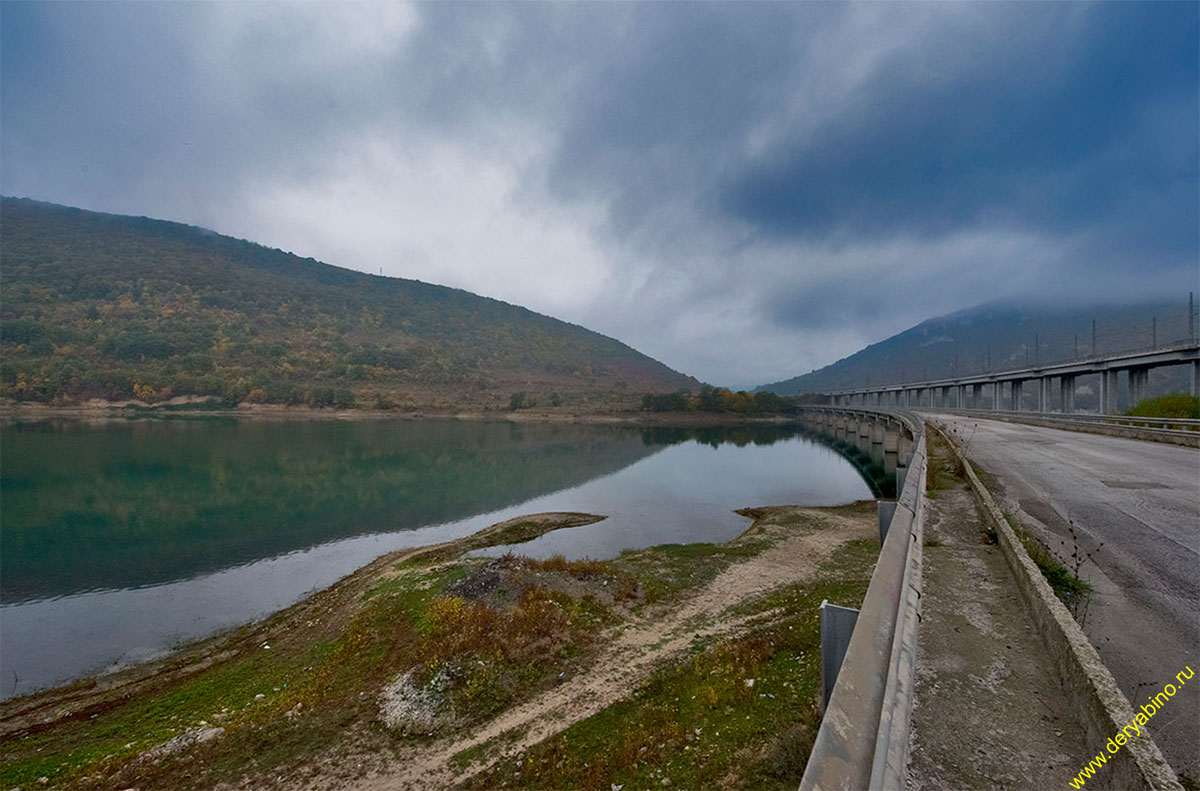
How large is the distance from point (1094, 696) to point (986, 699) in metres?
0.66

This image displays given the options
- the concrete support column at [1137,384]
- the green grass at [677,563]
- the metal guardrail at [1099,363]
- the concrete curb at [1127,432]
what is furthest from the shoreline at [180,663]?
the concrete support column at [1137,384]

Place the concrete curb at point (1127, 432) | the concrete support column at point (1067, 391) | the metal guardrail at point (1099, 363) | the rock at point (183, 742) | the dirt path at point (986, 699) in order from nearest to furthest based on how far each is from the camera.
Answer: the dirt path at point (986, 699) < the rock at point (183, 742) < the concrete curb at point (1127, 432) < the metal guardrail at point (1099, 363) < the concrete support column at point (1067, 391)

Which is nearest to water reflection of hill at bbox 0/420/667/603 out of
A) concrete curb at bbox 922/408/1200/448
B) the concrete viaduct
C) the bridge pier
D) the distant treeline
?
concrete curb at bbox 922/408/1200/448

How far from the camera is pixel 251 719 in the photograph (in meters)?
9.16

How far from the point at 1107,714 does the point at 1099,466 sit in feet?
58.0

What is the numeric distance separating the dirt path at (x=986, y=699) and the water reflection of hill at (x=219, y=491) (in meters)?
24.8

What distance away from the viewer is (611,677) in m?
9.76

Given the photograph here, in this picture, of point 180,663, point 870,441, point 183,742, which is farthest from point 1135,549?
point 870,441

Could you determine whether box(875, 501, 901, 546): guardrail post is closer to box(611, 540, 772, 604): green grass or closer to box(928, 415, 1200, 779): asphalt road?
box(928, 415, 1200, 779): asphalt road

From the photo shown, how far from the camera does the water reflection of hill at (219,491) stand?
21.2 m

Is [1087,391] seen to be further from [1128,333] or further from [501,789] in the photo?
[501,789]

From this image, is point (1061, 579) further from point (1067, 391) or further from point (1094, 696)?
point (1067, 391)

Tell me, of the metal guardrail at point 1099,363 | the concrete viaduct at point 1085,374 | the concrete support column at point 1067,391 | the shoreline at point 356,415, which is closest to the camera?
the metal guardrail at point 1099,363

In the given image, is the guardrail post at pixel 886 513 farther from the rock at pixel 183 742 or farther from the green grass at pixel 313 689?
the rock at pixel 183 742
